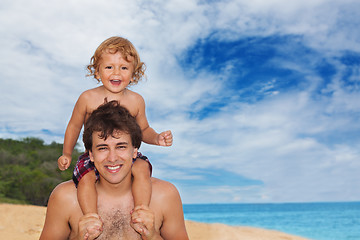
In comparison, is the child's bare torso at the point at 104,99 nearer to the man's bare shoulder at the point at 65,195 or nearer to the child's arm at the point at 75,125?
the child's arm at the point at 75,125

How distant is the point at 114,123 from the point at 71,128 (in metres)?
0.86

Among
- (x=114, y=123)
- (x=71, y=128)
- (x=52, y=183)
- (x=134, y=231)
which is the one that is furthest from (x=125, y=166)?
(x=52, y=183)

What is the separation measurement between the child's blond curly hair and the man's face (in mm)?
912

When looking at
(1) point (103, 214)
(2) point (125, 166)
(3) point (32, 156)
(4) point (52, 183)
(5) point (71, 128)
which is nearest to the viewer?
(2) point (125, 166)

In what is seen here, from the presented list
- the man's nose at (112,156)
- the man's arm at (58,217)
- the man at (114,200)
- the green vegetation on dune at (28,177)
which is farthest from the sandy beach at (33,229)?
the green vegetation on dune at (28,177)

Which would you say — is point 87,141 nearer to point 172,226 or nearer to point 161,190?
point 161,190

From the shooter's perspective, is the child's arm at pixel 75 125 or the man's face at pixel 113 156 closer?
the man's face at pixel 113 156

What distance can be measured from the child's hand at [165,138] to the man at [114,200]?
395 millimetres

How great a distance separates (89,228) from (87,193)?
350 millimetres

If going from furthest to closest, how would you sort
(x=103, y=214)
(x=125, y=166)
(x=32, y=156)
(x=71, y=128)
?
(x=32, y=156) → (x=71, y=128) → (x=103, y=214) → (x=125, y=166)

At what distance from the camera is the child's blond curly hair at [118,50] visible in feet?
13.3

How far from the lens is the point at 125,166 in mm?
3596

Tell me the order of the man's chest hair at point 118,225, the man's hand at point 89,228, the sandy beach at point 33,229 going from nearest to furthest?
the man's hand at point 89,228 → the man's chest hair at point 118,225 → the sandy beach at point 33,229

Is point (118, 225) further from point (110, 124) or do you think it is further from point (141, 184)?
point (110, 124)
